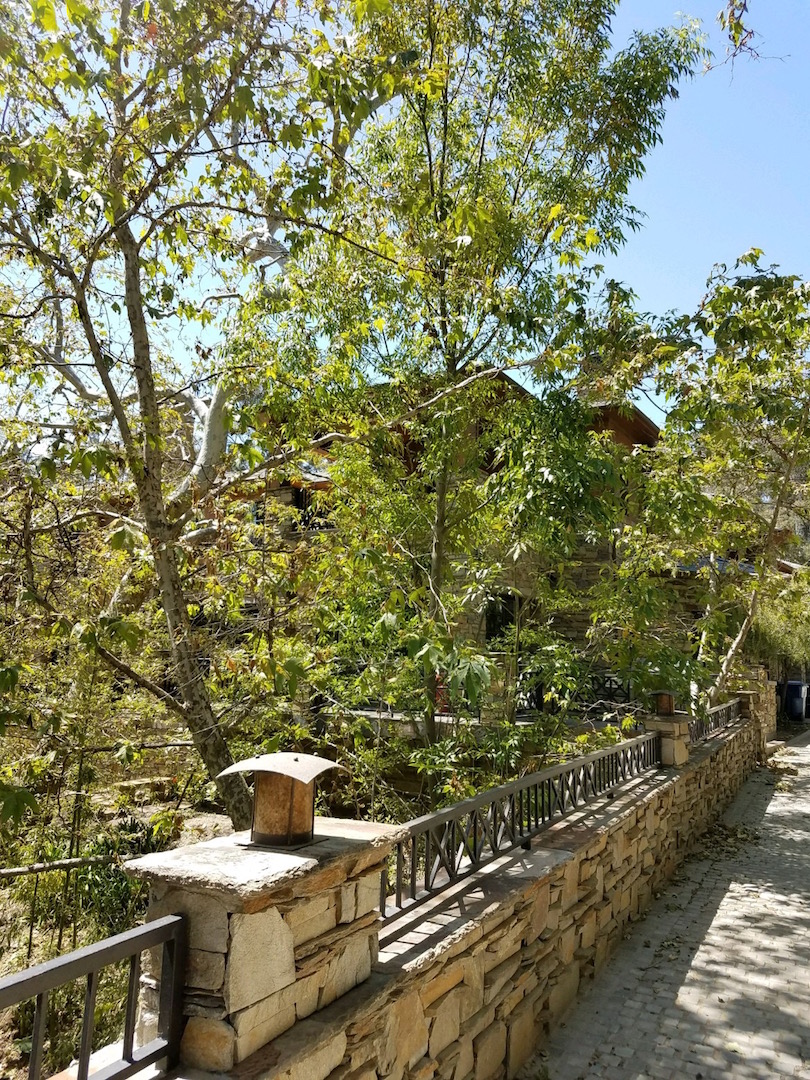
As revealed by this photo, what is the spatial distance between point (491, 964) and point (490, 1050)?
357mm

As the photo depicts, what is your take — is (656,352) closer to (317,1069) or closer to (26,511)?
(26,511)

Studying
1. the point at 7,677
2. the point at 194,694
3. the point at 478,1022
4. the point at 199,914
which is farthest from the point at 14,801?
the point at 478,1022

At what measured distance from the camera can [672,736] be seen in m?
7.48

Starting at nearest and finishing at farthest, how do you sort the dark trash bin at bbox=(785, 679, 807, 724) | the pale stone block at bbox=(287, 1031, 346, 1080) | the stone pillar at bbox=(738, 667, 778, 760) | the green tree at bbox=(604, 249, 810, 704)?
the pale stone block at bbox=(287, 1031, 346, 1080) < the green tree at bbox=(604, 249, 810, 704) < the stone pillar at bbox=(738, 667, 778, 760) < the dark trash bin at bbox=(785, 679, 807, 724)

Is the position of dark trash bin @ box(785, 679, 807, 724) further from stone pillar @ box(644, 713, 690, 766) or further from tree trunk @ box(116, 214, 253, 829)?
tree trunk @ box(116, 214, 253, 829)

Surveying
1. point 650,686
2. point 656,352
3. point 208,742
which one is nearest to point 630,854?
point 650,686

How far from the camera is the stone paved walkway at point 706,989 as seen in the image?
149 inches

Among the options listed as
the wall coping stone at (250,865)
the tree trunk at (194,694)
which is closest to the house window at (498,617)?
the tree trunk at (194,694)

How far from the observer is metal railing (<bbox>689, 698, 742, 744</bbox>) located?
8.91 metres

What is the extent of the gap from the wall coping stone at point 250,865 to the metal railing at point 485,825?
374 millimetres

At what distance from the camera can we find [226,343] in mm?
6406

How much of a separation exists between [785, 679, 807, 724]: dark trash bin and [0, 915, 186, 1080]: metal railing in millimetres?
21740

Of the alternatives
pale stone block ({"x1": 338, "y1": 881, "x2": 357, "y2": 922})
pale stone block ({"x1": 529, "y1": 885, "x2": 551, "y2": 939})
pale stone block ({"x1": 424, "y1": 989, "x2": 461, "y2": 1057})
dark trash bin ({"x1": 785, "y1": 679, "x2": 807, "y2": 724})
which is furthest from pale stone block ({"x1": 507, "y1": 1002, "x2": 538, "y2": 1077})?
dark trash bin ({"x1": 785, "y1": 679, "x2": 807, "y2": 724})

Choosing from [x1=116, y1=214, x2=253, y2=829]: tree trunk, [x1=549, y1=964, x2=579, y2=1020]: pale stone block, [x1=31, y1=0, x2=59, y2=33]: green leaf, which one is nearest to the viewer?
[x1=31, y1=0, x2=59, y2=33]: green leaf
